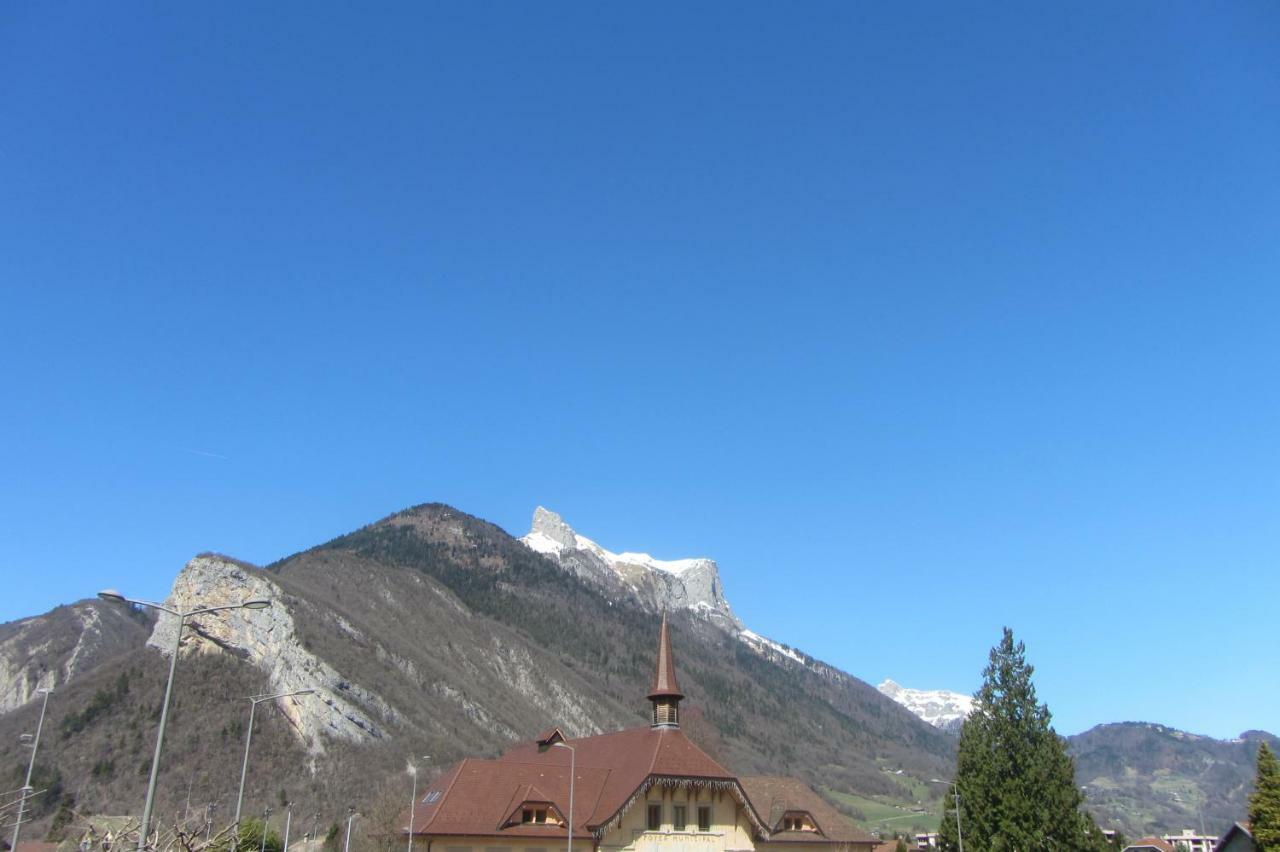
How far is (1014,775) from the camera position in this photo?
50031 mm

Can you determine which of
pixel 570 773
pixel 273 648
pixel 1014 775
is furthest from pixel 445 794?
pixel 273 648

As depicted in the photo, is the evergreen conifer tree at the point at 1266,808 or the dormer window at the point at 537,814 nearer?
the evergreen conifer tree at the point at 1266,808

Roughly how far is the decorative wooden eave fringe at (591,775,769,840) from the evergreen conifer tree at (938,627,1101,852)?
1164 cm

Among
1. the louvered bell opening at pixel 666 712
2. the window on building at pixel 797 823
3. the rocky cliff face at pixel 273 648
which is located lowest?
the window on building at pixel 797 823

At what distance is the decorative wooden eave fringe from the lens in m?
51.1

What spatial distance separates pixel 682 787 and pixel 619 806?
456cm

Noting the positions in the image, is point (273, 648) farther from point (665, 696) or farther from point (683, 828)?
point (683, 828)

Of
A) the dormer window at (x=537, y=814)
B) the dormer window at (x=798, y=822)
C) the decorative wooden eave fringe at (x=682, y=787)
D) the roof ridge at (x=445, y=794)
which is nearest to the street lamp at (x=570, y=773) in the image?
the dormer window at (x=537, y=814)

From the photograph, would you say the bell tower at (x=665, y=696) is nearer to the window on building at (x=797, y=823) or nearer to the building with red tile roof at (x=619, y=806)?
the building with red tile roof at (x=619, y=806)

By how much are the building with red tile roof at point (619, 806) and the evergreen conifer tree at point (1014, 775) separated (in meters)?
12.2

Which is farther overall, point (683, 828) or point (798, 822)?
point (798, 822)

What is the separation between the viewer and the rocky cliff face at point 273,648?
14462 centimetres

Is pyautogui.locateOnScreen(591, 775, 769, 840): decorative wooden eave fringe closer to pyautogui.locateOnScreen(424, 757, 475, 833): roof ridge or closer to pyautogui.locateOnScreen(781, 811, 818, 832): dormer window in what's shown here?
pyautogui.locateOnScreen(781, 811, 818, 832): dormer window

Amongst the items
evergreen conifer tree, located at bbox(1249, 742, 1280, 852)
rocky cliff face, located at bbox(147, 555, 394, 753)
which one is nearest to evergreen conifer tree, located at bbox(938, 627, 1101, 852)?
evergreen conifer tree, located at bbox(1249, 742, 1280, 852)
